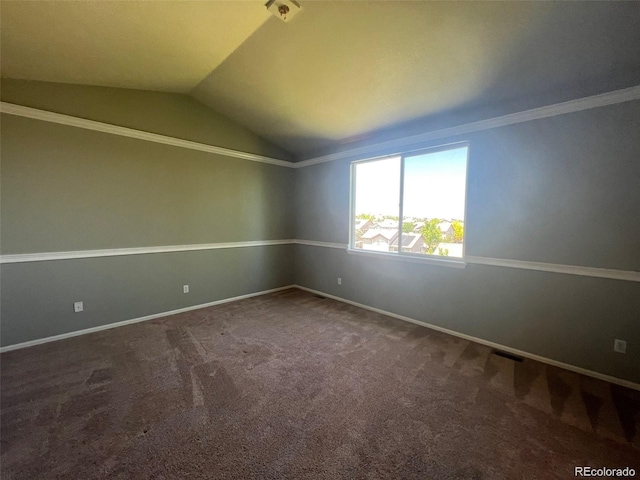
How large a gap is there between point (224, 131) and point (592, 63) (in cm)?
435

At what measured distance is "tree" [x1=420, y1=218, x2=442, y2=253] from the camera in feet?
11.0

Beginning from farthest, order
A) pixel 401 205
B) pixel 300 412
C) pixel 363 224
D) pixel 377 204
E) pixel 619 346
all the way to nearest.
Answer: pixel 363 224 → pixel 377 204 → pixel 401 205 → pixel 619 346 → pixel 300 412

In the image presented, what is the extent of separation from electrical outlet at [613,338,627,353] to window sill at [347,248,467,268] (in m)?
1.33

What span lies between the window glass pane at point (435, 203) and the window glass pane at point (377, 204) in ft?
0.65

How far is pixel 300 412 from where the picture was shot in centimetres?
191

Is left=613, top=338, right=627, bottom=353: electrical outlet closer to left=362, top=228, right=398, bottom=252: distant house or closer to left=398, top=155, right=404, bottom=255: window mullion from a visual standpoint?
left=398, top=155, right=404, bottom=255: window mullion

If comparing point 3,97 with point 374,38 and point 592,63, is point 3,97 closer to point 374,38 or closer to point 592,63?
point 374,38

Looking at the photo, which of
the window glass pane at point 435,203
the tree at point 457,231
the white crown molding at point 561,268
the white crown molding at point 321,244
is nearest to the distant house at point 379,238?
the window glass pane at point 435,203

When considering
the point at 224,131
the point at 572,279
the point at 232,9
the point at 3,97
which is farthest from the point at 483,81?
the point at 3,97

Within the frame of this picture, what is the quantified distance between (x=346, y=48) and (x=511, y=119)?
184 cm

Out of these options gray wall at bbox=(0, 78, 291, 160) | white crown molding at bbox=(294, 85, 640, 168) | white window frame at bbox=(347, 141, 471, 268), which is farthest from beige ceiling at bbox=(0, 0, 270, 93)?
white window frame at bbox=(347, 141, 471, 268)

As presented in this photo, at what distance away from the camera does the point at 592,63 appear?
207cm

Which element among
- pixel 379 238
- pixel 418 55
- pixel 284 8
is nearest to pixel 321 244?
pixel 379 238

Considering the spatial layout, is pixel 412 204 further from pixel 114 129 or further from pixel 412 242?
pixel 114 129
